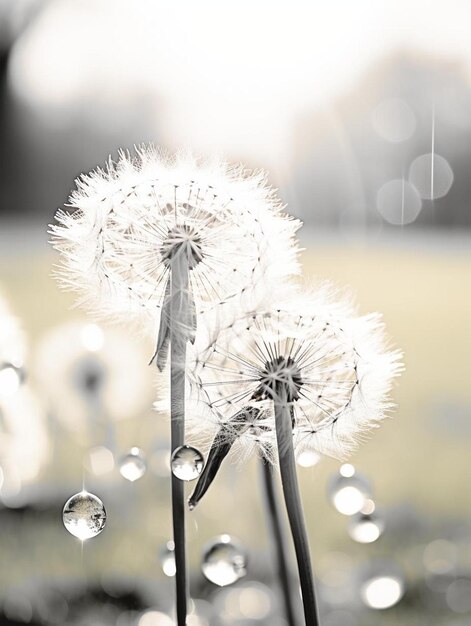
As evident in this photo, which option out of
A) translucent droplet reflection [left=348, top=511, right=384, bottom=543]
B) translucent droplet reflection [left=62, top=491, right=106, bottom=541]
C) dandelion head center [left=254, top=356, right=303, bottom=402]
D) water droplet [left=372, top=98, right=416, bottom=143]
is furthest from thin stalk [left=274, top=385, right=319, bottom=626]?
water droplet [left=372, top=98, right=416, bottom=143]

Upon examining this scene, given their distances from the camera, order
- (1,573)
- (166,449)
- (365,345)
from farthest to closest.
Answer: (1,573) < (166,449) < (365,345)

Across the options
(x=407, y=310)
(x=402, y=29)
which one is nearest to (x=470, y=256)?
(x=407, y=310)

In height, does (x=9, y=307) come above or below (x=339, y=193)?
below

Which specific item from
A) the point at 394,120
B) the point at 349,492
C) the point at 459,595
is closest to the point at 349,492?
the point at 349,492

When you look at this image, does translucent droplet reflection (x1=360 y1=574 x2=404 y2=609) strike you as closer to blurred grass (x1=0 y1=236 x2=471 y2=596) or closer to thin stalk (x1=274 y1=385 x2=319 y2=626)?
blurred grass (x1=0 y1=236 x2=471 y2=596)

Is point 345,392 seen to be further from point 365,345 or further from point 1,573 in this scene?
point 1,573

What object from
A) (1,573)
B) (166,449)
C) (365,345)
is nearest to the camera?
(365,345)

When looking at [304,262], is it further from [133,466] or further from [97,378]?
[133,466]
